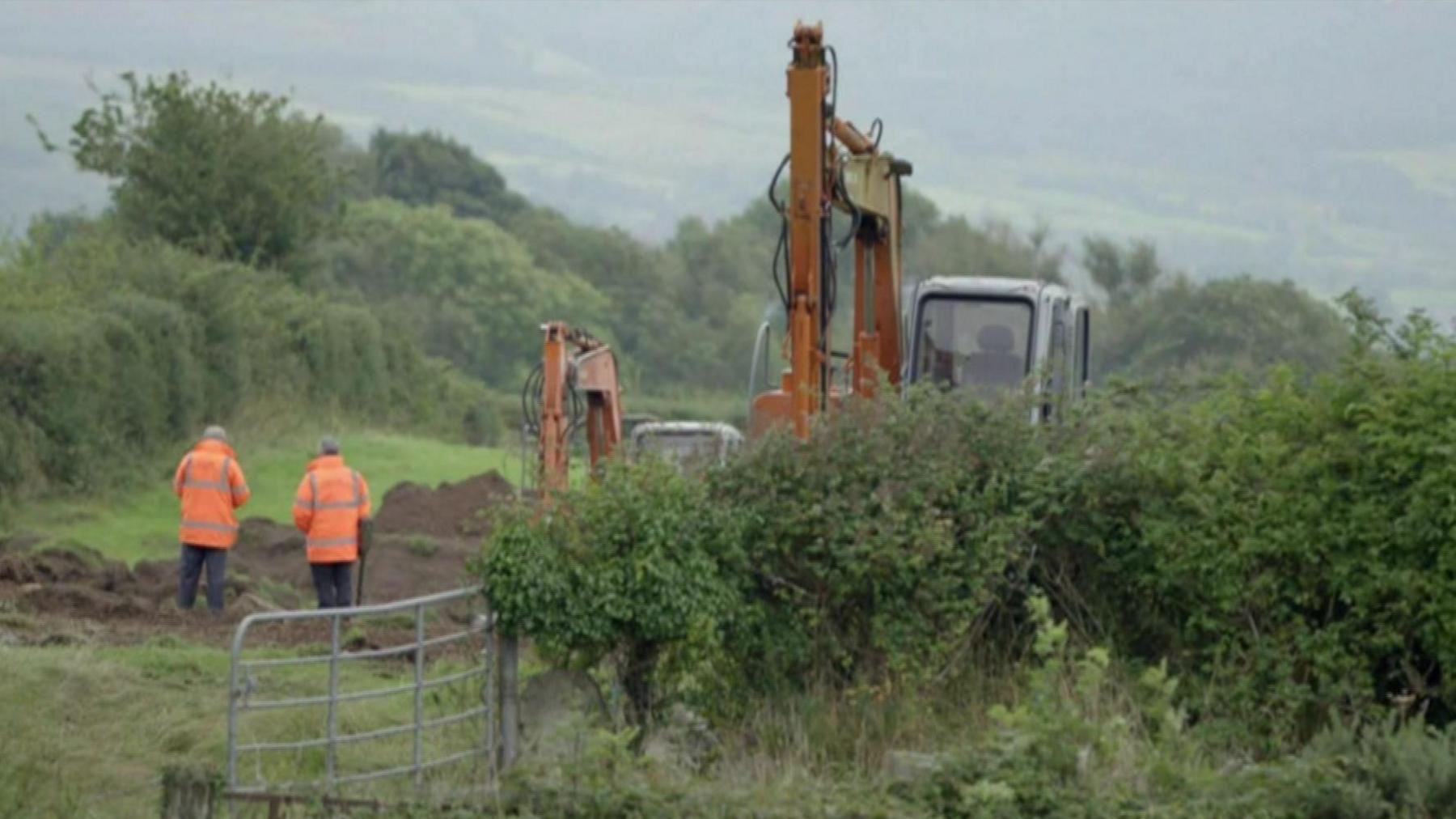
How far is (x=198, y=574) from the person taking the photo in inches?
926

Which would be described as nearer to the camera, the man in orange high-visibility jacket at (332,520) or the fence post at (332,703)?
the fence post at (332,703)

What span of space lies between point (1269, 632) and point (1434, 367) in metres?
1.86

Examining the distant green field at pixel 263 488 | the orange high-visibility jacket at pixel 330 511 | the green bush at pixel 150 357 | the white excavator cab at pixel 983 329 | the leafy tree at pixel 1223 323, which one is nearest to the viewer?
the orange high-visibility jacket at pixel 330 511

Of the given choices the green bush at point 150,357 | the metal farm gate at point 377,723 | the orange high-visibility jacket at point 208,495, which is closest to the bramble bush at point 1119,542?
the metal farm gate at point 377,723

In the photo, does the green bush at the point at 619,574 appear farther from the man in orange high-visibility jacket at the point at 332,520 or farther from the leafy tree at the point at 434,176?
the leafy tree at the point at 434,176

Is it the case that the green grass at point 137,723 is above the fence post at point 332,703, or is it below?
below

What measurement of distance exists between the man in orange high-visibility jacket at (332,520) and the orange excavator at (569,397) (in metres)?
1.84

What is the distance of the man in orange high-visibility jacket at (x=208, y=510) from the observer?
2302 centimetres

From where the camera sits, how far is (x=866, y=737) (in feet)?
46.4

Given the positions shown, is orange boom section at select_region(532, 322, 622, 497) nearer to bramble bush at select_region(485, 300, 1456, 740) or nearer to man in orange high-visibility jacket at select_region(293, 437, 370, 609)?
man in orange high-visibility jacket at select_region(293, 437, 370, 609)

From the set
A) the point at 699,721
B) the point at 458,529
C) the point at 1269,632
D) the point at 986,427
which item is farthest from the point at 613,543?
the point at 458,529

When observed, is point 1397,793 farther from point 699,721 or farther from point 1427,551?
point 699,721

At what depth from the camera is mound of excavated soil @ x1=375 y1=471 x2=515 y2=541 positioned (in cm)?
3281

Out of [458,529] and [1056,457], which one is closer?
[1056,457]
